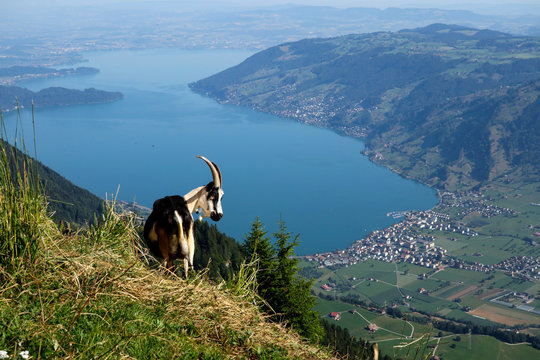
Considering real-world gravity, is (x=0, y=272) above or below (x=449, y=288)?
above

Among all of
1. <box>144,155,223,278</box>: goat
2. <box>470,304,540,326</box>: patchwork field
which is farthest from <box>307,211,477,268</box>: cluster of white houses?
<box>144,155,223,278</box>: goat

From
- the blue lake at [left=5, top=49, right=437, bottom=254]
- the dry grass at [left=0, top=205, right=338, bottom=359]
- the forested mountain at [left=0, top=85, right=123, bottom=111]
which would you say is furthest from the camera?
the forested mountain at [left=0, top=85, right=123, bottom=111]

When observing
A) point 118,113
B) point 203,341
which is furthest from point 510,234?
point 118,113

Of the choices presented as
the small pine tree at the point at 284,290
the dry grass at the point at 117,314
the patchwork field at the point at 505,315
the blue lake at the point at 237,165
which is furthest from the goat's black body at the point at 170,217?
the patchwork field at the point at 505,315

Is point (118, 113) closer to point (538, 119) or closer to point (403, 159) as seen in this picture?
point (403, 159)

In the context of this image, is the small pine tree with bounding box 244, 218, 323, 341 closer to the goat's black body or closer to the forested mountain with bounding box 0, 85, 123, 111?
the goat's black body

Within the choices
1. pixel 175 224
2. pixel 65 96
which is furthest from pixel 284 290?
pixel 65 96

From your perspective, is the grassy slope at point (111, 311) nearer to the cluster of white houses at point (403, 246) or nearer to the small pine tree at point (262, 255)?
the small pine tree at point (262, 255)
